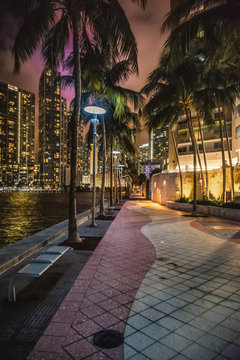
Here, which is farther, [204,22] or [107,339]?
[204,22]

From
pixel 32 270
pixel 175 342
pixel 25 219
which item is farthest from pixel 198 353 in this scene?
pixel 25 219

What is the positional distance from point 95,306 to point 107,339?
0.87 meters

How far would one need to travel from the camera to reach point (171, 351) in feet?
8.66

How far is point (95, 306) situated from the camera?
3.67 meters

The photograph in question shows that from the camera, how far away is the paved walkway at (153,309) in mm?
2664

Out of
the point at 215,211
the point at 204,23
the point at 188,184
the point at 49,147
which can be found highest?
the point at 49,147

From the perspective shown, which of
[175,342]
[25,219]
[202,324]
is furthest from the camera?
[25,219]

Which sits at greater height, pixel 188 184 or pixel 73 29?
pixel 73 29

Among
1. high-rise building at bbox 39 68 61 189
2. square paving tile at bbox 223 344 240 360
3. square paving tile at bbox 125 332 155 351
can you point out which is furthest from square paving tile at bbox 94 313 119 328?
high-rise building at bbox 39 68 61 189

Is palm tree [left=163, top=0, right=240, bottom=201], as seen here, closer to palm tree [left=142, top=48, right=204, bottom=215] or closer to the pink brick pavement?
the pink brick pavement

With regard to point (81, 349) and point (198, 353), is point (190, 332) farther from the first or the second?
point (81, 349)

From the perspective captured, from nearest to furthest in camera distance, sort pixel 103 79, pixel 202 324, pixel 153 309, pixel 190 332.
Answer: pixel 190 332
pixel 202 324
pixel 153 309
pixel 103 79

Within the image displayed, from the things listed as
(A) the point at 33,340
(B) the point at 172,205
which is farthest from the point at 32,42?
(B) the point at 172,205

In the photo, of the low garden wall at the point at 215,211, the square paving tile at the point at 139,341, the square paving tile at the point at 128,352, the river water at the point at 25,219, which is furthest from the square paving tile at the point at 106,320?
the low garden wall at the point at 215,211
